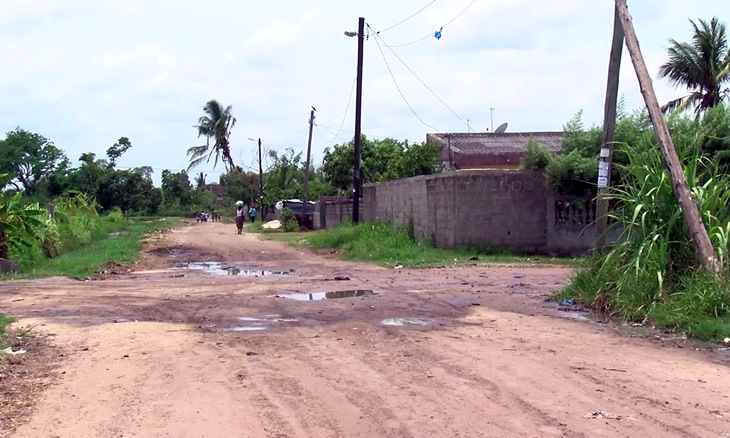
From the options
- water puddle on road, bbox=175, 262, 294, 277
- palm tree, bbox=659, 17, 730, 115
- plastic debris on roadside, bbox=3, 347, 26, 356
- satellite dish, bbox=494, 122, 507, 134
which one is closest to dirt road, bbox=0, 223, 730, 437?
plastic debris on roadside, bbox=3, 347, 26, 356

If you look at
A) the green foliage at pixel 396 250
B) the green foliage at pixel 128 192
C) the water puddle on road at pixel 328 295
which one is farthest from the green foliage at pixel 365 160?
the green foliage at pixel 128 192

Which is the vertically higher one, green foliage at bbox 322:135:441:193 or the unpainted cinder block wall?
green foliage at bbox 322:135:441:193

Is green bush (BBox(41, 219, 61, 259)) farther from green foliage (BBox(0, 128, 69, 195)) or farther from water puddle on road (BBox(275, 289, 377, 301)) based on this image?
green foliage (BBox(0, 128, 69, 195))

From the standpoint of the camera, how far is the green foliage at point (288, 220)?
42.4 meters

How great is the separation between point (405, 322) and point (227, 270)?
409 inches

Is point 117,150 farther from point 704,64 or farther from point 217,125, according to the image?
point 704,64

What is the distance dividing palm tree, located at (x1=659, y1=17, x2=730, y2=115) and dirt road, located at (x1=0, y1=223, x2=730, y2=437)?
18.4 m

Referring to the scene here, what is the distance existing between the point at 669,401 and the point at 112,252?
807 inches

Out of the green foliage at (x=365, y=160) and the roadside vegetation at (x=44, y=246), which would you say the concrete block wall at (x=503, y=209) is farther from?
the green foliage at (x=365, y=160)

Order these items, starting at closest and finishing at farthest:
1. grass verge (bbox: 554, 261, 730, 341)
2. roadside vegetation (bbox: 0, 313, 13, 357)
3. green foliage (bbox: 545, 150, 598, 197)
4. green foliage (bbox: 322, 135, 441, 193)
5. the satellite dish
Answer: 1. roadside vegetation (bbox: 0, 313, 13, 357)
2. grass verge (bbox: 554, 261, 730, 341)
3. green foliage (bbox: 545, 150, 598, 197)
4. the satellite dish
5. green foliage (bbox: 322, 135, 441, 193)

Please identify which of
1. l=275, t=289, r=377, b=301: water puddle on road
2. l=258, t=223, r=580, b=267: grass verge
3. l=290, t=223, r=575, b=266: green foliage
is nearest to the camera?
l=275, t=289, r=377, b=301: water puddle on road

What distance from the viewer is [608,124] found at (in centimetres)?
1247

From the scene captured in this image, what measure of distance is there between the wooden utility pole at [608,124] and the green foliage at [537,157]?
7655mm

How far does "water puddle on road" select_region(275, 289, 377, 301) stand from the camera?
12.6 m
